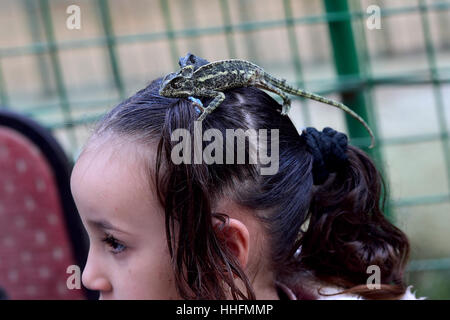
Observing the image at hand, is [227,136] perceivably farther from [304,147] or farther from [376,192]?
[376,192]

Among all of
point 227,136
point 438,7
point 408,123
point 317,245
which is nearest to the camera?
point 227,136

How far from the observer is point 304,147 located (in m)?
1.49

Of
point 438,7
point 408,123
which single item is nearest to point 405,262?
point 438,7

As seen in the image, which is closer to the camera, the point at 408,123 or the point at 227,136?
the point at 227,136

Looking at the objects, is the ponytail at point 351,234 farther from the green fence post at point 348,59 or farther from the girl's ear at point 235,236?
the green fence post at point 348,59

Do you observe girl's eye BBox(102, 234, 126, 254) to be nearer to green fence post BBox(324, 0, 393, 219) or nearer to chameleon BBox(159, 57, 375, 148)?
chameleon BBox(159, 57, 375, 148)

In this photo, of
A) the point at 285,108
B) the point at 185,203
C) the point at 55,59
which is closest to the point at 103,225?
the point at 185,203

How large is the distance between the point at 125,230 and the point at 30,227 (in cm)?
140

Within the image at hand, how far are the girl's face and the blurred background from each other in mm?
357

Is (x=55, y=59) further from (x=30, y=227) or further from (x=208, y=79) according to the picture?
(x=208, y=79)

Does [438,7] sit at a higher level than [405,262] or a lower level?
higher

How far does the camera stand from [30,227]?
97.3 inches

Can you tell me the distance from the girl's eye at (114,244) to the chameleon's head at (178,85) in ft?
1.03
